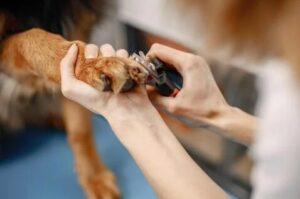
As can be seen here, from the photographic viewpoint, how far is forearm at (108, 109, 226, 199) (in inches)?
28.8

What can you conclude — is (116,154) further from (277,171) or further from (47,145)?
(277,171)

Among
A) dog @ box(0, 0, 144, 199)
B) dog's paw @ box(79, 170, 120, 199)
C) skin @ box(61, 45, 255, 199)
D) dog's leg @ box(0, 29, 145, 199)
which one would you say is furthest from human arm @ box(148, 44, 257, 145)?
dog's paw @ box(79, 170, 120, 199)

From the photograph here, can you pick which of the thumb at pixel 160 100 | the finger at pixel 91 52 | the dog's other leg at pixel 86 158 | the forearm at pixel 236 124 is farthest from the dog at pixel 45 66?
the forearm at pixel 236 124

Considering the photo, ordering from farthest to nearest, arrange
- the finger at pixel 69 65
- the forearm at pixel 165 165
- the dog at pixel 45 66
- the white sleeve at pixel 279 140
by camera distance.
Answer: the dog at pixel 45 66, the finger at pixel 69 65, the forearm at pixel 165 165, the white sleeve at pixel 279 140

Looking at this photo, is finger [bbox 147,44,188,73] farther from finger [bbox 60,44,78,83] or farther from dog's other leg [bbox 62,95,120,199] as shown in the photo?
dog's other leg [bbox 62,95,120,199]

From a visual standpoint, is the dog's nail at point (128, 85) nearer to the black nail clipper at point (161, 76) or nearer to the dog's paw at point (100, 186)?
the black nail clipper at point (161, 76)

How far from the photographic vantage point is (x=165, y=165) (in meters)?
0.74

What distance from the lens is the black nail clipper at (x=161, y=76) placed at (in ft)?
2.67

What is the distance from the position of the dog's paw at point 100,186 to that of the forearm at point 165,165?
0.47 m

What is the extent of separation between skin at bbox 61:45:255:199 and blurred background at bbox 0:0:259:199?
26 centimetres

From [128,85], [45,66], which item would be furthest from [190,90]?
[45,66]

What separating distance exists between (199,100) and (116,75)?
0.19m

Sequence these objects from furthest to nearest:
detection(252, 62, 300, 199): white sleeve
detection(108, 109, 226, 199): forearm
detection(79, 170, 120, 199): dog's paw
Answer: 1. detection(79, 170, 120, 199): dog's paw
2. detection(108, 109, 226, 199): forearm
3. detection(252, 62, 300, 199): white sleeve

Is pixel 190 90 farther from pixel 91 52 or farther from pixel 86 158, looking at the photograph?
pixel 86 158
